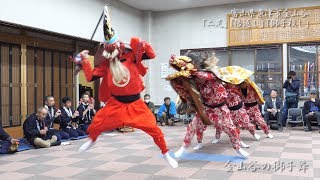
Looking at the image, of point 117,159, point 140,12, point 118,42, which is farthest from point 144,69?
point 140,12

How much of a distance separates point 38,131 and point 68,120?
1.22 meters

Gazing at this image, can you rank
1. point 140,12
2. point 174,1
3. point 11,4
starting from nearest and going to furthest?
point 11,4 < point 174,1 < point 140,12

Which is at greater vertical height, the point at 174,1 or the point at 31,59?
the point at 174,1

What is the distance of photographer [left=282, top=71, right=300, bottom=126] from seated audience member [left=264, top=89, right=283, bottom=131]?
47cm

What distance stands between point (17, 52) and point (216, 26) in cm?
580

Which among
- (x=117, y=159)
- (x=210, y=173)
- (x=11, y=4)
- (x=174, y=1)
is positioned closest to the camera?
(x=210, y=173)

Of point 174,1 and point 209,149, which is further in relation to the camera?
point 174,1

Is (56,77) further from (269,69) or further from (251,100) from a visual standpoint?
(269,69)

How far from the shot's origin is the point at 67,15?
7.79m

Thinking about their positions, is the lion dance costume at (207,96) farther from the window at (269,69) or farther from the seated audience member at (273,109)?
the window at (269,69)

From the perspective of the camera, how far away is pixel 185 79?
4.42 metres

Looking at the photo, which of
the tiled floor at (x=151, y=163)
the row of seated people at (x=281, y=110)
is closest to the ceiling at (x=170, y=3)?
the row of seated people at (x=281, y=110)

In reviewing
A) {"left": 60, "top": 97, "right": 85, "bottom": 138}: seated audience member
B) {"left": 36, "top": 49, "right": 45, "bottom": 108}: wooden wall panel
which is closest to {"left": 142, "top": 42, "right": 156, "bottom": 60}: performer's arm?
{"left": 60, "top": 97, "right": 85, "bottom": 138}: seated audience member

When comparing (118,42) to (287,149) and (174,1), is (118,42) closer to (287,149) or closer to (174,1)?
(287,149)
